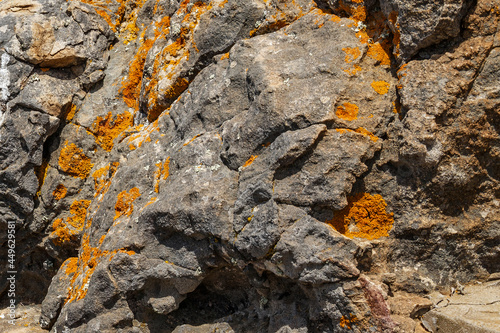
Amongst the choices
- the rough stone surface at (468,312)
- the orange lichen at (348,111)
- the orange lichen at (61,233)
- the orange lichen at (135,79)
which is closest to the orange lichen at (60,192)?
the orange lichen at (61,233)

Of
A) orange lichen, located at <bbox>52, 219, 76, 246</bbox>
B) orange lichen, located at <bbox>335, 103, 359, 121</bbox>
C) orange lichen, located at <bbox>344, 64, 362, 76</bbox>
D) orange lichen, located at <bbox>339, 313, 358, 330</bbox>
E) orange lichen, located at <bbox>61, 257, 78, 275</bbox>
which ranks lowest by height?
orange lichen, located at <bbox>339, 313, 358, 330</bbox>

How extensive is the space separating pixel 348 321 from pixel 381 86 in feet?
6.71

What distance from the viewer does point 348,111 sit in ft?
13.0

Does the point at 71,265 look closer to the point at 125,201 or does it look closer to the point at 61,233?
the point at 61,233

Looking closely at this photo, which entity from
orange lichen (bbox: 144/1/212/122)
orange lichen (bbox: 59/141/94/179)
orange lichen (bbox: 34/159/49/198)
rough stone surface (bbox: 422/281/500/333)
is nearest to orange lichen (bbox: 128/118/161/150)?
orange lichen (bbox: 144/1/212/122)

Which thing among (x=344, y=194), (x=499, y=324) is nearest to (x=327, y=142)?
(x=344, y=194)

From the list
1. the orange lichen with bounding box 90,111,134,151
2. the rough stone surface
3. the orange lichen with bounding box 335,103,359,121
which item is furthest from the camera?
the orange lichen with bounding box 90,111,134,151

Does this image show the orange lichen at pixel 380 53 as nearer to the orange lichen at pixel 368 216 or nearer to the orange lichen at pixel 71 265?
the orange lichen at pixel 368 216

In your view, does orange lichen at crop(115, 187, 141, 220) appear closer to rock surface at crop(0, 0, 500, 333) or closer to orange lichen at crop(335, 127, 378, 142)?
rock surface at crop(0, 0, 500, 333)

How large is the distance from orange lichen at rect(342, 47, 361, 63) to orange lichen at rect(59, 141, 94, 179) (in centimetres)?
371

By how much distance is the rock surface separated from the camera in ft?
12.0

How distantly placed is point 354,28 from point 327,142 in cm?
134

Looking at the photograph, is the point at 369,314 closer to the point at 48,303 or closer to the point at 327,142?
the point at 327,142

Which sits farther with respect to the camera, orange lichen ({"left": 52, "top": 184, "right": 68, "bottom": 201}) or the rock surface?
orange lichen ({"left": 52, "top": 184, "right": 68, "bottom": 201})
